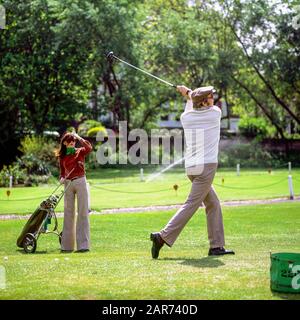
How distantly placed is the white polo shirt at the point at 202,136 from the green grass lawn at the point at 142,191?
31.4ft

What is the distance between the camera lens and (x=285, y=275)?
684 centimetres

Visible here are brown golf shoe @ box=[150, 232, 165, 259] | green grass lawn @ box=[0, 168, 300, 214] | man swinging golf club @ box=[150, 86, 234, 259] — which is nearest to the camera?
brown golf shoe @ box=[150, 232, 165, 259]

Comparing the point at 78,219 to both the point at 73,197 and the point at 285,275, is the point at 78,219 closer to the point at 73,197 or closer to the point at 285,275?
the point at 73,197

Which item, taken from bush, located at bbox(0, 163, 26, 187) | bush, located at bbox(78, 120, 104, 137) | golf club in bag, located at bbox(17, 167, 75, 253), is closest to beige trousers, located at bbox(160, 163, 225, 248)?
golf club in bag, located at bbox(17, 167, 75, 253)

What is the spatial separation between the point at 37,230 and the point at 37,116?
29.6 metres

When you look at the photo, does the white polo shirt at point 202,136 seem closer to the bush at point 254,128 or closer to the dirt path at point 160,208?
the dirt path at point 160,208

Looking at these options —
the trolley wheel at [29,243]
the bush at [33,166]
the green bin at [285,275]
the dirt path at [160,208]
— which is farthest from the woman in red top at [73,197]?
the bush at [33,166]

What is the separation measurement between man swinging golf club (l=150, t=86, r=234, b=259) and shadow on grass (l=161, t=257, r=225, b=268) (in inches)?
18.5

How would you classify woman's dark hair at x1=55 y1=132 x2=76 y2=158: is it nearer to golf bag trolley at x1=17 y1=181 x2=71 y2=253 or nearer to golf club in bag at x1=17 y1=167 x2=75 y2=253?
golf club in bag at x1=17 y1=167 x2=75 y2=253

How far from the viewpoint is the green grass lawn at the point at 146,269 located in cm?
691

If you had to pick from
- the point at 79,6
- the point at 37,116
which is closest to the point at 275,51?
the point at 79,6

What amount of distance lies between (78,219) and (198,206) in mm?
2733

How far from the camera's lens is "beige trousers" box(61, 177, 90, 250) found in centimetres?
1130

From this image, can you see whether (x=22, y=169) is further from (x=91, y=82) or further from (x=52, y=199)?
(x=52, y=199)
